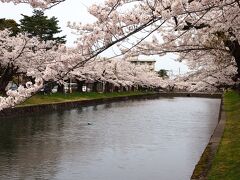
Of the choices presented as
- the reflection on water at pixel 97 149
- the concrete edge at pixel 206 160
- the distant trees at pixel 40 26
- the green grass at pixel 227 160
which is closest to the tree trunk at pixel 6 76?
the reflection on water at pixel 97 149

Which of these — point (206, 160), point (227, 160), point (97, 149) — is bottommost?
point (97, 149)

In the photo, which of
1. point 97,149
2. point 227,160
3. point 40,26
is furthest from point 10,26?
point 227,160

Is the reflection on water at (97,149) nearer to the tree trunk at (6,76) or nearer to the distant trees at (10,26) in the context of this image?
the tree trunk at (6,76)

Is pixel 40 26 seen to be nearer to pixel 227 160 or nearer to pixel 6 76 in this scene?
pixel 6 76

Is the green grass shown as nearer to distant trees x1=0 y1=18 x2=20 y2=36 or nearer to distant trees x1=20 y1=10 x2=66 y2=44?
distant trees x1=0 y1=18 x2=20 y2=36

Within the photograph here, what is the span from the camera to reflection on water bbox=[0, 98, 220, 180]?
11.5m

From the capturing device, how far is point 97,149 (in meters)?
15.3

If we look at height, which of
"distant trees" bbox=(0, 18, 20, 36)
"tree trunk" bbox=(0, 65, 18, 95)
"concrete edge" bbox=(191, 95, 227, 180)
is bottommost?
"concrete edge" bbox=(191, 95, 227, 180)

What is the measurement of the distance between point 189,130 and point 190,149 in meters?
6.28

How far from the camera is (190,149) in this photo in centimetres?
1563

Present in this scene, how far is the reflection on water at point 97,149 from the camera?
11531 mm

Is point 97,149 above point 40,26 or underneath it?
underneath

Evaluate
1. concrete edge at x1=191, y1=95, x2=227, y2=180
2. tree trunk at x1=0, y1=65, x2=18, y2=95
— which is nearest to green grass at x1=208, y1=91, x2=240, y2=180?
concrete edge at x1=191, y1=95, x2=227, y2=180

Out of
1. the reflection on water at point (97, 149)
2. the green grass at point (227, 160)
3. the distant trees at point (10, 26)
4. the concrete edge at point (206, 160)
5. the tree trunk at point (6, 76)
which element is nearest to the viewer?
the green grass at point (227, 160)
